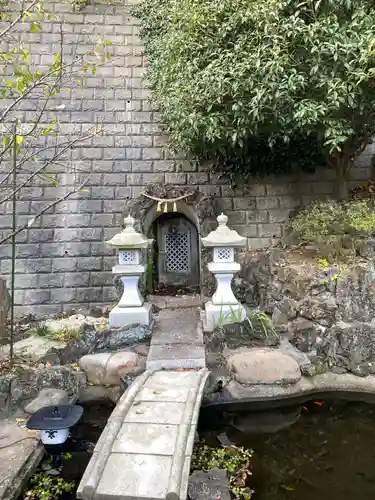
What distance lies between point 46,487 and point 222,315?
8.87 feet

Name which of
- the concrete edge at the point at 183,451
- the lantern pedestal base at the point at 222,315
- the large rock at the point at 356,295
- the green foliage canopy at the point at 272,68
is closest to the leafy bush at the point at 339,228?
the large rock at the point at 356,295

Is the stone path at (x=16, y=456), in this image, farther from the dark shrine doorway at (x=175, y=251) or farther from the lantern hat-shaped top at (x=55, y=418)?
the dark shrine doorway at (x=175, y=251)

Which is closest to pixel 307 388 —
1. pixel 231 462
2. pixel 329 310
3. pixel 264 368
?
pixel 264 368

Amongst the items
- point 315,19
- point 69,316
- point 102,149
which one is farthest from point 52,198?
point 315,19

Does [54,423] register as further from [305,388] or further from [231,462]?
[305,388]

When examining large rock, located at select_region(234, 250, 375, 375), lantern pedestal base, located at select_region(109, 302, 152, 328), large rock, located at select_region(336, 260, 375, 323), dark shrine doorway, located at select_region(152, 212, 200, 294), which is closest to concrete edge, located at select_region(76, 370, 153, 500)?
lantern pedestal base, located at select_region(109, 302, 152, 328)

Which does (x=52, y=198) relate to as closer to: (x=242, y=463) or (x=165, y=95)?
(x=165, y=95)

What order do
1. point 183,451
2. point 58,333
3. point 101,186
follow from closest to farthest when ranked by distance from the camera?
point 183,451, point 58,333, point 101,186

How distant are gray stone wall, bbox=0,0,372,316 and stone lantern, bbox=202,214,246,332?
2030mm

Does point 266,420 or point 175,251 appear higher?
point 175,251

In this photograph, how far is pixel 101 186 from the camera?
6.77 meters

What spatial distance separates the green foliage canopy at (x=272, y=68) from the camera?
4.31 m

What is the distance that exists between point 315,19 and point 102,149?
4.11 meters

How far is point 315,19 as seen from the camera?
4.38 metres
